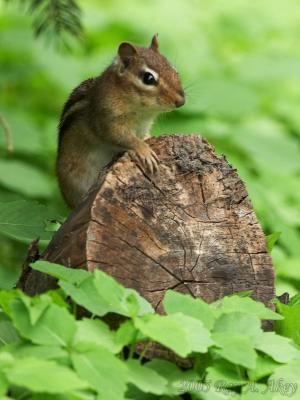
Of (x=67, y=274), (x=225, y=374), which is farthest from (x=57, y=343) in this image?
(x=225, y=374)

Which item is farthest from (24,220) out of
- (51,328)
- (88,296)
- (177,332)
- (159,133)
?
(159,133)

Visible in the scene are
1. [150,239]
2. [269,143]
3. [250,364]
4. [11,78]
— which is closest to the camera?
[250,364]

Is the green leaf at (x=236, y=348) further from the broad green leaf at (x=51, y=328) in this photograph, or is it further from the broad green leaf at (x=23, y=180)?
the broad green leaf at (x=23, y=180)

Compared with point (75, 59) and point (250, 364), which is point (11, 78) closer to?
point (75, 59)

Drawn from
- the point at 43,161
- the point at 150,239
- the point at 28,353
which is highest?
the point at 43,161

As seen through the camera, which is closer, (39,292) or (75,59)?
(39,292)

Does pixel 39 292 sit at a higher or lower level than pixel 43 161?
lower

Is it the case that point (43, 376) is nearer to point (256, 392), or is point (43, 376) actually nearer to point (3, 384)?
point (3, 384)
